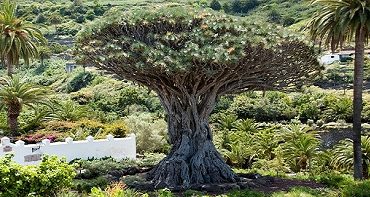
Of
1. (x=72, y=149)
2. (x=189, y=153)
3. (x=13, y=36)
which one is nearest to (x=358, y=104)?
(x=189, y=153)

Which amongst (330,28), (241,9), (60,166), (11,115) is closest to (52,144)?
(11,115)

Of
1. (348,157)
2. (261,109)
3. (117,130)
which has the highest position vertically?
(261,109)

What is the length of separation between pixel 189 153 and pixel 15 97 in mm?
13755

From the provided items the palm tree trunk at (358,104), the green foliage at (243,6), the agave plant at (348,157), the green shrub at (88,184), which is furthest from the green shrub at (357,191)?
the green foliage at (243,6)

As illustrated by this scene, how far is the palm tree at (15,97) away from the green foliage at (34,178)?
55.3 ft

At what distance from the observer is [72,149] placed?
26141mm

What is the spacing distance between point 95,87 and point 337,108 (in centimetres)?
2829

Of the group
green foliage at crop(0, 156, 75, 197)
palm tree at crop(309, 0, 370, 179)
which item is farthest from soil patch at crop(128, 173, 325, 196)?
green foliage at crop(0, 156, 75, 197)

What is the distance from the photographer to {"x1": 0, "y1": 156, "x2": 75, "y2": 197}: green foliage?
13.7 m

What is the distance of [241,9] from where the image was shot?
422 ft

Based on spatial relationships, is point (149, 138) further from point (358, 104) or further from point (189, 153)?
point (358, 104)

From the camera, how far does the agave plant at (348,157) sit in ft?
79.1

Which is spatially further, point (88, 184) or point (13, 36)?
point (13, 36)

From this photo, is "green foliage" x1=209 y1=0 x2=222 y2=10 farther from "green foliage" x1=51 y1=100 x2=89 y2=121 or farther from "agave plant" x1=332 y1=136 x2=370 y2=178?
"agave plant" x1=332 y1=136 x2=370 y2=178
